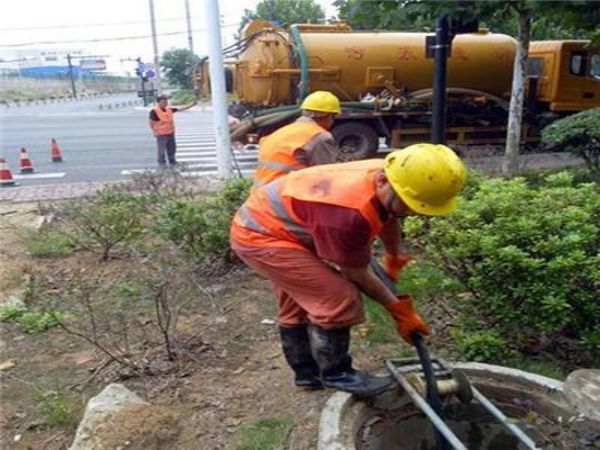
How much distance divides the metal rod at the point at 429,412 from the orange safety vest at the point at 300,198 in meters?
0.69

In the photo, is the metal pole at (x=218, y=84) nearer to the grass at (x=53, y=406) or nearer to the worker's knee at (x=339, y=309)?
the grass at (x=53, y=406)

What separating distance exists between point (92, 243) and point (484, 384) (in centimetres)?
385

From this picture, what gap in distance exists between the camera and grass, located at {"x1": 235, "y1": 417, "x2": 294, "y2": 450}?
256 centimetres

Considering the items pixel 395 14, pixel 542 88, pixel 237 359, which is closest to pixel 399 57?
pixel 542 88

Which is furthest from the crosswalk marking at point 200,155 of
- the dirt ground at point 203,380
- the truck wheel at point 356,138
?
the dirt ground at point 203,380

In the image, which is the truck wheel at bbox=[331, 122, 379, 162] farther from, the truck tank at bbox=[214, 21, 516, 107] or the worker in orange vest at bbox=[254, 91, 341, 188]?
the worker in orange vest at bbox=[254, 91, 341, 188]

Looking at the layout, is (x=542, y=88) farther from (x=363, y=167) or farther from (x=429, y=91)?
(x=363, y=167)

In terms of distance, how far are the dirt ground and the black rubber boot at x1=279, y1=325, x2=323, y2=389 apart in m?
0.06

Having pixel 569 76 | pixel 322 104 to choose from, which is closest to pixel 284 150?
pixel 322 104

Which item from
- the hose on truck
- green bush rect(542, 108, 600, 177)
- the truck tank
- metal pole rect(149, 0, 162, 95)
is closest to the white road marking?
the hose on truck

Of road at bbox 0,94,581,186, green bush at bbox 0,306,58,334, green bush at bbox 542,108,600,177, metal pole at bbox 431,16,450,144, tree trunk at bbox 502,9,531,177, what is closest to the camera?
green bush at bbox 0,306,58,334

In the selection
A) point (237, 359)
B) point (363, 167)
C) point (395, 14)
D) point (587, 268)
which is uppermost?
point (395, 14)

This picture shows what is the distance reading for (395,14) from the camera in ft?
22.1

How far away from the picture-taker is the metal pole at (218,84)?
7.64 m
